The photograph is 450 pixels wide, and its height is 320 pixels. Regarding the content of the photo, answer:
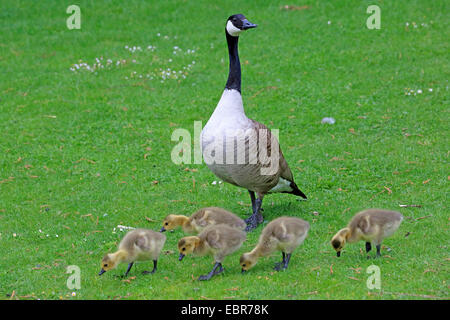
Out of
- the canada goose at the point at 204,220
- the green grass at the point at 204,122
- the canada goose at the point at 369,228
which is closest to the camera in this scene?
the canada goose at the point at 369,228

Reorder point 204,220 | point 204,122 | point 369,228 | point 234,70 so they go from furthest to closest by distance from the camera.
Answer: point 204,122 < point 234,70 < point 204,220 < point 369,228

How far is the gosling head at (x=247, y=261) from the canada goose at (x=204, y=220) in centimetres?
87

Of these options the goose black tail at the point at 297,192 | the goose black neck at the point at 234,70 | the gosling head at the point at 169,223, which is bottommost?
the goose black tail at the point at 297,192

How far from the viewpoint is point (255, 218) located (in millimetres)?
9180

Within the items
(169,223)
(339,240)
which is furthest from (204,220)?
(339,240)

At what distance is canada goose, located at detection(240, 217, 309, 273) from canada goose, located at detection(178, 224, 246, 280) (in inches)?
8.8

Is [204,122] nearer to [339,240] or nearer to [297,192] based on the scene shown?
[297,192]

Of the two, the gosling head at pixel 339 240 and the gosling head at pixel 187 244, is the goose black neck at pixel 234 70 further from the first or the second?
the gosling head at pixel 339 240

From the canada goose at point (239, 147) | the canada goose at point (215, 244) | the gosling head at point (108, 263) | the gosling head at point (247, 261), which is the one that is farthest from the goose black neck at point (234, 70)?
the gosling head at point (108, 263)

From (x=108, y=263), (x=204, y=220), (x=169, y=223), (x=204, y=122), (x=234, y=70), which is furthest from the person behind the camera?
(x=204, y=122)

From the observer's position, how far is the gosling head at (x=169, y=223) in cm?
849

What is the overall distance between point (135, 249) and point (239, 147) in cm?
216

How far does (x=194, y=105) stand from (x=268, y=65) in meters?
2.87

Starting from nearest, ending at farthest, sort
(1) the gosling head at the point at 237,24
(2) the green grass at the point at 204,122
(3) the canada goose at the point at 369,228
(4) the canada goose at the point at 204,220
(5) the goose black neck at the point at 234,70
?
(3) the canada goose at the point at 369,228
(2) the green grass at the point at 204,122
(4) the canada goose at the point at 204,220
(5) the goose black neck at the point at 234,70
(1) the gosling head at the point at 237,24
